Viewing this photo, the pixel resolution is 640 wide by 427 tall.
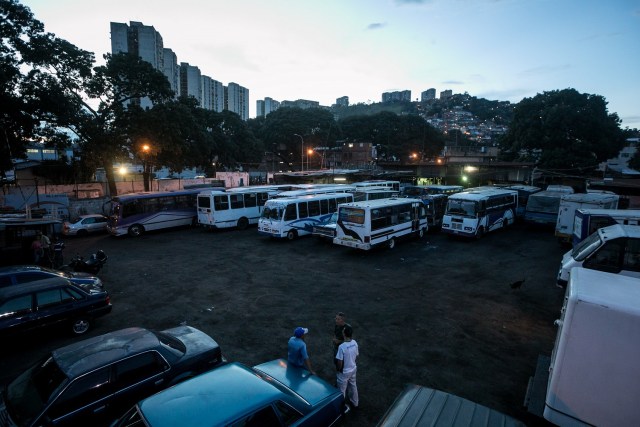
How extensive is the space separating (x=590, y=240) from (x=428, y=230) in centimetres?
1206

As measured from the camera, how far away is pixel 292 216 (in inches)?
772

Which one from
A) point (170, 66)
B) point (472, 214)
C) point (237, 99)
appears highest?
point (237, 99)

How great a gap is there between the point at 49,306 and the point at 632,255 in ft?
49.4

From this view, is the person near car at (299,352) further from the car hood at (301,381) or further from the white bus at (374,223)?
the white bus at (374,223)

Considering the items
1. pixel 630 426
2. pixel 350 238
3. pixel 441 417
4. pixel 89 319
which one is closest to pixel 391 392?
pixel 441 417

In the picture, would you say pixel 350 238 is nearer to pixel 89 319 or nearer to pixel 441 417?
pixel 89 319

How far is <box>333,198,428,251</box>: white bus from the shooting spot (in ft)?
52.5

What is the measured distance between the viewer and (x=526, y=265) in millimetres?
15000

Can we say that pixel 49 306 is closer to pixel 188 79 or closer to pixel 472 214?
pixel 472 214

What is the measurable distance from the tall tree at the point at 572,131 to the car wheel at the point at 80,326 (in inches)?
1747

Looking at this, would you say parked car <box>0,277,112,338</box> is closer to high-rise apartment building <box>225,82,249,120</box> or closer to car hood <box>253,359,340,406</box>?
car hood <box>253,359,340,406</box>

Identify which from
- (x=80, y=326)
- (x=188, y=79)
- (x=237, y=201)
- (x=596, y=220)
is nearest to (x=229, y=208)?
(x=237, y=201)

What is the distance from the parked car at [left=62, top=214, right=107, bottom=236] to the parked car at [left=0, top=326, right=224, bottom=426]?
62.3 feet

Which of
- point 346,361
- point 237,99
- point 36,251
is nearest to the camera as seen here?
point 346,361
